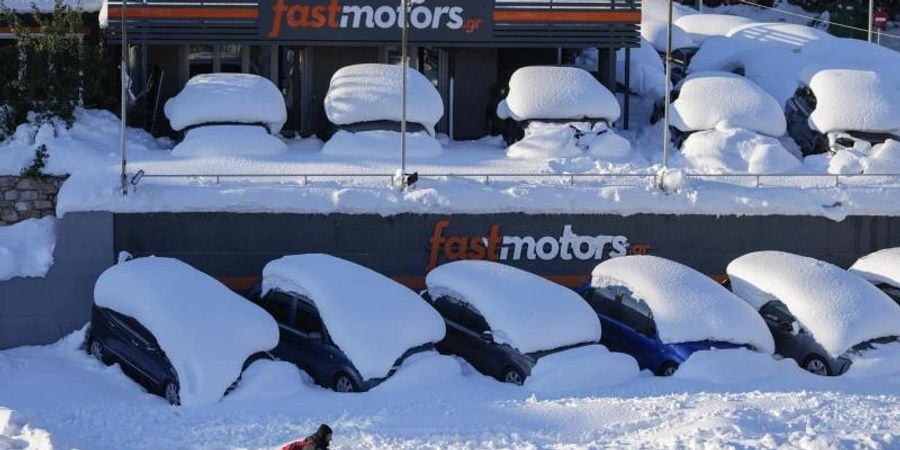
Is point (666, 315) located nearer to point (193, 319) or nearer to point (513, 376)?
point (513, 376)

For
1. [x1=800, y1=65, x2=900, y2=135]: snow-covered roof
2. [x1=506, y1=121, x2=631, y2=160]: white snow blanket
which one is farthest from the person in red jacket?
[x1=800, y1=65, x2=900, y2=135]: snow-covered roof

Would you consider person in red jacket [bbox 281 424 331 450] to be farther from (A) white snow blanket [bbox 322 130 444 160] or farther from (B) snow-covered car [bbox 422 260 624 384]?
(A) white snow blanket [bbox 322 130 444 160]

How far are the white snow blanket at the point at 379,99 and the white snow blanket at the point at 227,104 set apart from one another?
808mm

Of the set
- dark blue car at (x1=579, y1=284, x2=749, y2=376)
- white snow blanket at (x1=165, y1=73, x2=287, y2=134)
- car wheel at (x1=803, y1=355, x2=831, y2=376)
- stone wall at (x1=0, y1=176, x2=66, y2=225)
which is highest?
white snow blanket at (x1=165, y1=73, x2=287, y2=134)

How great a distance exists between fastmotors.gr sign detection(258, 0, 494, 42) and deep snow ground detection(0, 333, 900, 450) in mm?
7755

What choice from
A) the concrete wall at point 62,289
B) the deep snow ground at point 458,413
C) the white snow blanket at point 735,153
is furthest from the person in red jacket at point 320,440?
the white snow blanket at point 735,153

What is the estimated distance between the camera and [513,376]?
17.9 meters

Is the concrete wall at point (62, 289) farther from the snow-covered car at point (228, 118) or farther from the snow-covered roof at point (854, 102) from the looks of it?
the snow-covered roof at point (854, 102)

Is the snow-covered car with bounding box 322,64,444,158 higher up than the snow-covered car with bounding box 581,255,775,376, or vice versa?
the snow-covered car with bounding box 322,64,444,158

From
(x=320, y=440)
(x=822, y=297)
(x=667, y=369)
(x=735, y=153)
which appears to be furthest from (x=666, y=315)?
(x=320, y=440)

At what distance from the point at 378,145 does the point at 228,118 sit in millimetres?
2096

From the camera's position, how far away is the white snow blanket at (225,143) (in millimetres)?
22516

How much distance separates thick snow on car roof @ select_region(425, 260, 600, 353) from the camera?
705 inches

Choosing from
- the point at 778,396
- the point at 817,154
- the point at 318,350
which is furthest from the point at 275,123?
the point at 778,396
